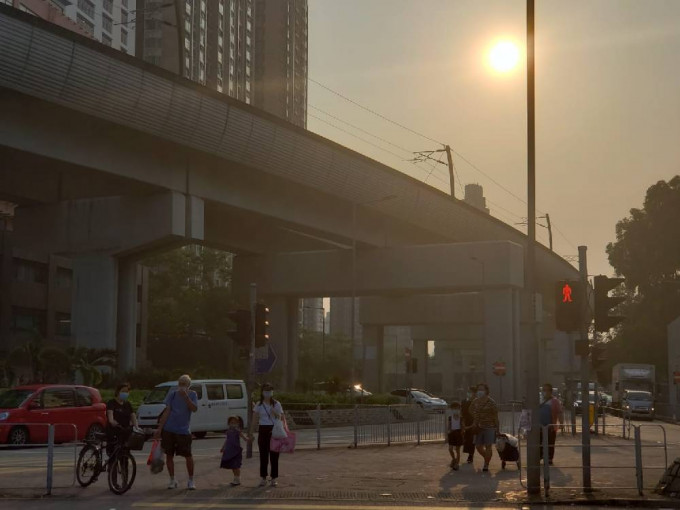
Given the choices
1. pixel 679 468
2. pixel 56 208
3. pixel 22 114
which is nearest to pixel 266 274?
pixel 56 208

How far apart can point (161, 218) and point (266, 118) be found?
6.39 m

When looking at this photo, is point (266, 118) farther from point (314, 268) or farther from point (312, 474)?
point (312, 474)

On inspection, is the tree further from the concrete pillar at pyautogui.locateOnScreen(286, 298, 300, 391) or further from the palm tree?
the palm tree

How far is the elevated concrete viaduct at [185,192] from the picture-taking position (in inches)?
1499

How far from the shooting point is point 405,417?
117ft

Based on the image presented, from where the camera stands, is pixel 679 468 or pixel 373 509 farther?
pixel 679 468

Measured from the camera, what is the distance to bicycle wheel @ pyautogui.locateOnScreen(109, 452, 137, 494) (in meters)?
15.9

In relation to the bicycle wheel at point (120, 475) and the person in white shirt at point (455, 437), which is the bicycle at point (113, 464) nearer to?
the bicycle wheel at point (120, 475)

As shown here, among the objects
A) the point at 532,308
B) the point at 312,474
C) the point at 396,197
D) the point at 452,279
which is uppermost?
the point at 396,197

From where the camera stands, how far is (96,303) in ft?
157

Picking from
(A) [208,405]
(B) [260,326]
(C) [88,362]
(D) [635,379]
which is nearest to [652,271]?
(D) [635,379]

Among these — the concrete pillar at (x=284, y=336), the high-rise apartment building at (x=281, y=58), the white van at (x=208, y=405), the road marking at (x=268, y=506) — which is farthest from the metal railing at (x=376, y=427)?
the high-rise apartment building at (x=281, y=58)

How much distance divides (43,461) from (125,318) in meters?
28.1

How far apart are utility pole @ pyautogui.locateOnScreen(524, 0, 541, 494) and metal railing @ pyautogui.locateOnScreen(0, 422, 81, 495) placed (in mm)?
6993
